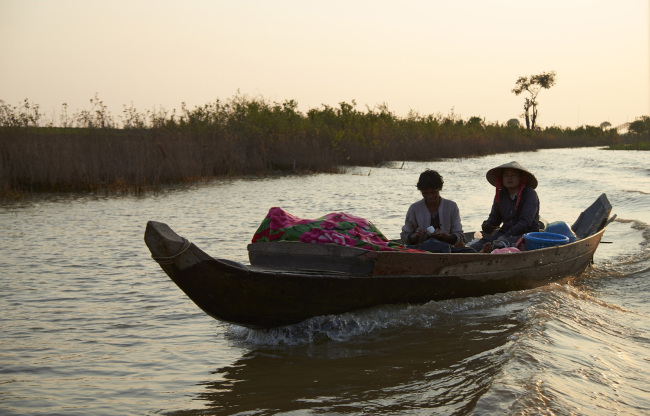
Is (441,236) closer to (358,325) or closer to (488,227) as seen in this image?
(358,325)

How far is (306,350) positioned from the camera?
14.2ft

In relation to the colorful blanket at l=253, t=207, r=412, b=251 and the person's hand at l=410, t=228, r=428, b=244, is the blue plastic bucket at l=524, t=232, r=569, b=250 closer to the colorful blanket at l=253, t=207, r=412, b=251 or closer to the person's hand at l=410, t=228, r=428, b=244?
the person's hand at l=410, t=228, r=428, b=244

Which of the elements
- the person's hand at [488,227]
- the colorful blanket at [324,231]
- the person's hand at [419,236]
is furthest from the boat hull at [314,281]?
the person's hand at [488,227]

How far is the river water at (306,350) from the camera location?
342cm

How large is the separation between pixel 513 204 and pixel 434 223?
1.29 meters

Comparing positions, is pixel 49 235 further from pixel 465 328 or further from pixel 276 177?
pixel 276 177

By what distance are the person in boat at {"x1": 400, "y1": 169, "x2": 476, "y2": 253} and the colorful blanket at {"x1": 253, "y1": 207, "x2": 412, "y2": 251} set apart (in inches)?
25.3

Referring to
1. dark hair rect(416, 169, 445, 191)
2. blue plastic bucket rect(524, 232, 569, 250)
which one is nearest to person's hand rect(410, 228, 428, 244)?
dark hair rect(416, 169, 445, 191)

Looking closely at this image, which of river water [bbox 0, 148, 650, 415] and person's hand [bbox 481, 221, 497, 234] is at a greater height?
person's hand [bbox 481, 221, 497, 234]

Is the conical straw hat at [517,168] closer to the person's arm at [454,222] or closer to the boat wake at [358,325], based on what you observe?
the person's arm at [454,222]

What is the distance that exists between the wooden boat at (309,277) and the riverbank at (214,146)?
31.9 feet

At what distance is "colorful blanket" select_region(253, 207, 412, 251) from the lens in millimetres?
4543

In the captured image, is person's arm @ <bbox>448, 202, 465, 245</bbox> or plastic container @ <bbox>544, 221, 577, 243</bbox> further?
plastic container @ <bbox>544, 221, 577, 243</bbox>

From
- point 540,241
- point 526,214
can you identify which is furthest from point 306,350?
point 526,214
